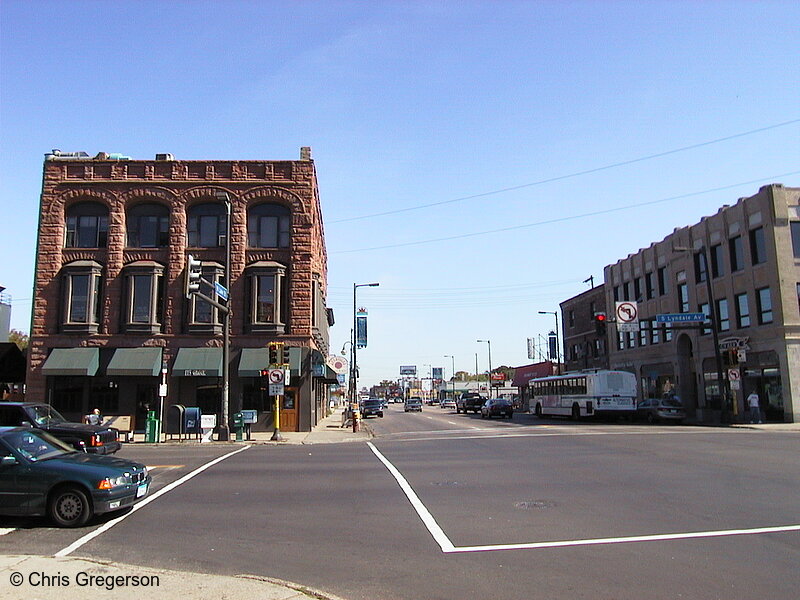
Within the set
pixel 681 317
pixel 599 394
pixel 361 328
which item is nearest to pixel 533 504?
pixel 599 394

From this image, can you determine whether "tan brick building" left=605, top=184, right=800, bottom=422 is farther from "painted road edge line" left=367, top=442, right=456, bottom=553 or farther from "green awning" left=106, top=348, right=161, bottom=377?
"green awning" left=106, top=348, right=161, bottom=377

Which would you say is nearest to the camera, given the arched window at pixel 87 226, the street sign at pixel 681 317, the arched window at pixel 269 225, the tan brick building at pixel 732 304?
the arched window at pixel 87 226

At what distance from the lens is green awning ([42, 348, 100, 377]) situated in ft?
105

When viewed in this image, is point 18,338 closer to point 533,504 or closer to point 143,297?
point 143,297

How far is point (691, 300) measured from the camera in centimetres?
4425

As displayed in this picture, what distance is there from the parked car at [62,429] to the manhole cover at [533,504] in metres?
11.1

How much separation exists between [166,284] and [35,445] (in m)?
24.4

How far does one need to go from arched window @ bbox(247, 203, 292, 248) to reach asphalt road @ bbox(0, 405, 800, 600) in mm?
18959

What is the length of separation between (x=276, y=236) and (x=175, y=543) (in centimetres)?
2740

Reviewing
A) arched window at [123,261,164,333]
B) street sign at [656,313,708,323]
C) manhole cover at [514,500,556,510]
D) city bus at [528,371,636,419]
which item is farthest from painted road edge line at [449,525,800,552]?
city bus at [528,371,636,419]

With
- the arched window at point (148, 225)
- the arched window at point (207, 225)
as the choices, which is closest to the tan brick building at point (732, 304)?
the arched window at point (207, 225)

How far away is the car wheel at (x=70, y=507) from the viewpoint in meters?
9.86

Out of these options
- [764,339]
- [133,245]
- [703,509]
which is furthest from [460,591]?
[764,339]

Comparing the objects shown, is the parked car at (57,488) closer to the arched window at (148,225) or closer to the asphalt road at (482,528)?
the asphalt road at (482,528)
